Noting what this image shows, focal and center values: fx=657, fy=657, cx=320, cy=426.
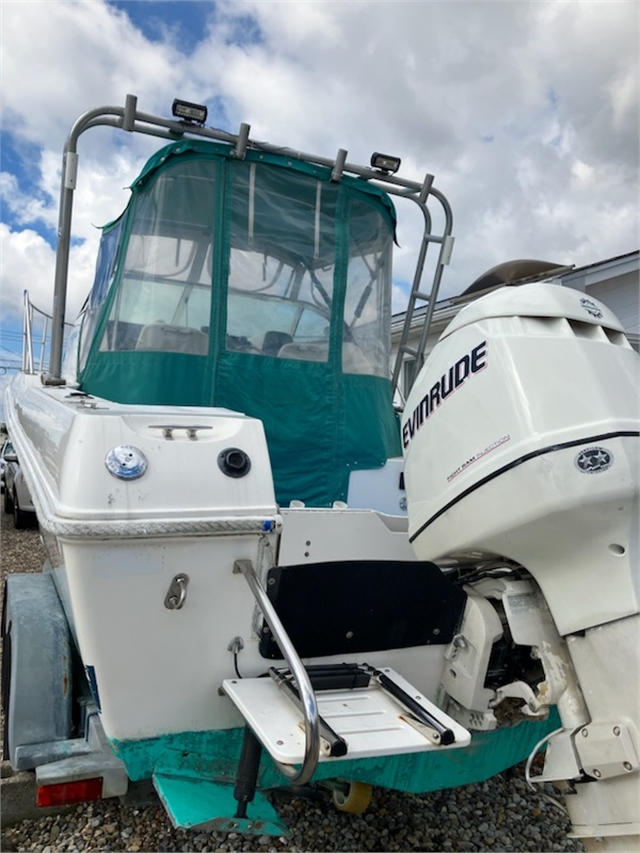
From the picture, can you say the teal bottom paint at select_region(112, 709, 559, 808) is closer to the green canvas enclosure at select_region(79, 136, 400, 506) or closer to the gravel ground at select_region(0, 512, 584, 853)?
the gravel ground at select_region(0, 512, 584, 853)

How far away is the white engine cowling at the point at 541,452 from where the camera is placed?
164 cm

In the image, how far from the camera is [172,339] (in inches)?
113

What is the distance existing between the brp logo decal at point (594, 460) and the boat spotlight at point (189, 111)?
7.35 feet

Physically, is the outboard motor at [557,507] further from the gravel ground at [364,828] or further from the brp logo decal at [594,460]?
the gravel ground at [364,828]

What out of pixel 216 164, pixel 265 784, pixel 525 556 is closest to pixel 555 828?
pixel 265 784

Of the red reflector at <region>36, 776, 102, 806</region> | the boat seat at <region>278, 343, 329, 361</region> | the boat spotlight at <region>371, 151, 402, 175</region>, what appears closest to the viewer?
the red reflector at <region>36, 776, 102, 806</region>

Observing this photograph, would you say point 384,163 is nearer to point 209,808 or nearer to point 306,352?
point 306,352

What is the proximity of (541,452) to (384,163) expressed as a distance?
7.23 ft

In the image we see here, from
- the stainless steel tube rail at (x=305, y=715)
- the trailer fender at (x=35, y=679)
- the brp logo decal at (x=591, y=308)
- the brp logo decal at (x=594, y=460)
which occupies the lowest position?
the trailer fender at (x=35, y=679)

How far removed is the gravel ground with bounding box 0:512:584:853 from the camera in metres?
2.42

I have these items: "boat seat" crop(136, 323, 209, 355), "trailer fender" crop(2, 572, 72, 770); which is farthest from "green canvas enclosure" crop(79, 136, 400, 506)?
"trailer fender" crop(2, 572, 72, 770)

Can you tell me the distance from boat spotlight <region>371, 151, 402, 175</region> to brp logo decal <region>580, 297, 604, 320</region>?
5.64 feet

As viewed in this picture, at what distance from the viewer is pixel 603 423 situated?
1.69m

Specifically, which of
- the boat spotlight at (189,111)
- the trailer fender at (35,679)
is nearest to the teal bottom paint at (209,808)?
the trailer fender at (35,679)
